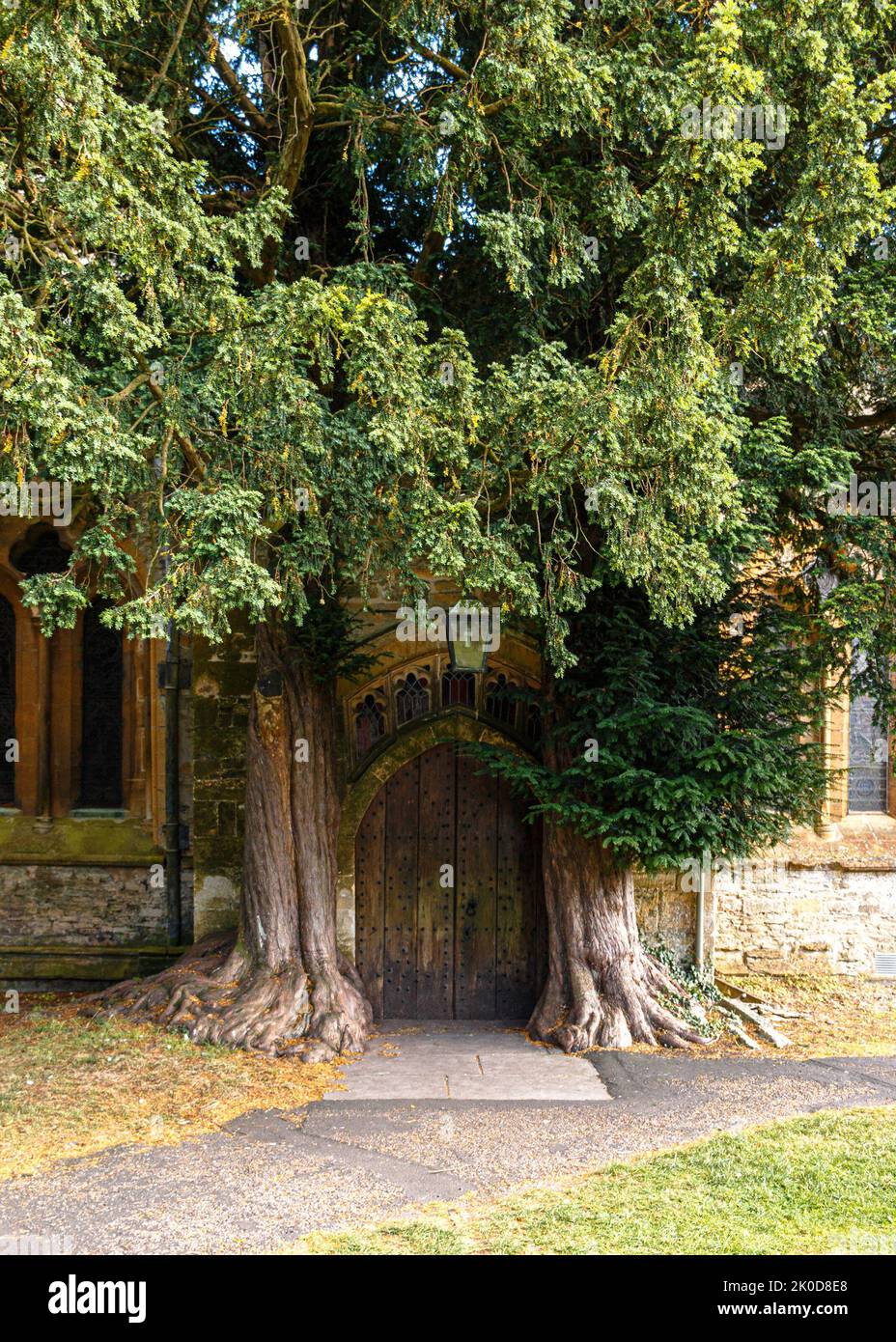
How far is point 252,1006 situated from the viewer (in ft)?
26.0

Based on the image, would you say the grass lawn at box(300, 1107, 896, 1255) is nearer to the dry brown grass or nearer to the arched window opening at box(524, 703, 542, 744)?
the dry brown grass

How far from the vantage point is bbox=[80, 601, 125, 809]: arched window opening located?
10.8 metres

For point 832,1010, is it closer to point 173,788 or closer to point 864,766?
point 864,766

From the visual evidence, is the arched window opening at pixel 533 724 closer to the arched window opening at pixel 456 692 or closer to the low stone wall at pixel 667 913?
the arched window opening at pixel 456 692

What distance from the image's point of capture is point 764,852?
10.3 m

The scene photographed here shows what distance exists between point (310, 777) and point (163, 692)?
2529mm

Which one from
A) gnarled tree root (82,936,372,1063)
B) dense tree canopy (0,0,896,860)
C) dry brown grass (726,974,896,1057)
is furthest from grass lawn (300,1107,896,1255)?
gnarled tree root (82,936,372,1063)

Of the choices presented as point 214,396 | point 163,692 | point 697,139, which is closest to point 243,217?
point 214,396

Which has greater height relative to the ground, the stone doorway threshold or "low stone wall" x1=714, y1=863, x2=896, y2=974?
"low stone wall" x1=714, y1=863, x2=896, y2=974

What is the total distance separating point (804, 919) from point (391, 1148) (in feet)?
19.7

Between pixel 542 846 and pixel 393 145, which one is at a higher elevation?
pixel 393 145

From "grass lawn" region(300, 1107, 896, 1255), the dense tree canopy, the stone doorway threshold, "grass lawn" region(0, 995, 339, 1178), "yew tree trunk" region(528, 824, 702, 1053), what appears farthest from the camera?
"yew tree trunk" region(528, 824, 702, 1053)

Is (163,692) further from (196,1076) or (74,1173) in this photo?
(74,1173)

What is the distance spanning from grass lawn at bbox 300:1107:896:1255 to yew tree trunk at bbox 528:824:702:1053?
7.99 ft
